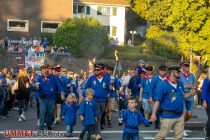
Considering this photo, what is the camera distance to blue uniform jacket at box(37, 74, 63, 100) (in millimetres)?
15562

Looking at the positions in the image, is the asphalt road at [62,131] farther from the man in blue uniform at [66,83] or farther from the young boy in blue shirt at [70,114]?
the man in blue uniform at [66,83]

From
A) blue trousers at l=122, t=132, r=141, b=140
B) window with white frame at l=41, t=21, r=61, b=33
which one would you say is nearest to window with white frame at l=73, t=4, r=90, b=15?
window with white frame at l=41, t=21, r=61, b=33

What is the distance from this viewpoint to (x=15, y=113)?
21344 millimetres

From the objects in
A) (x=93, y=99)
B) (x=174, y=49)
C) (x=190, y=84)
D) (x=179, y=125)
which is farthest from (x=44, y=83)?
(x=174, y=49)

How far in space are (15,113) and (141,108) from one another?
5.41 metres

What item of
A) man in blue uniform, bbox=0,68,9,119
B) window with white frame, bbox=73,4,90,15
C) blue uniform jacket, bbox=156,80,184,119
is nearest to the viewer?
blue uniform jacket, bbox=156,80,184,119

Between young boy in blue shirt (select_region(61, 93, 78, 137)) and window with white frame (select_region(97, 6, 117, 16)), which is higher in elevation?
window with white frame (select_region(97, 6, 117, 16))

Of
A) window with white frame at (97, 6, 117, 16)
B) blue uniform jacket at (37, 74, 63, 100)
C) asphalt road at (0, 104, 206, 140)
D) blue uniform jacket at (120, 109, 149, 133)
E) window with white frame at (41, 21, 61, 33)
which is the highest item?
window with white frame at (97, 6, 117, 16)

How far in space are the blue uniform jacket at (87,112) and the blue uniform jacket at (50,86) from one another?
192cm

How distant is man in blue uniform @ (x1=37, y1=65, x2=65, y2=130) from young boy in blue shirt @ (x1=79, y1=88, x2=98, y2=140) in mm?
1930

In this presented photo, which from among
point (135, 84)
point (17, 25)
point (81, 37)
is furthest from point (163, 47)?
point (135, 84)

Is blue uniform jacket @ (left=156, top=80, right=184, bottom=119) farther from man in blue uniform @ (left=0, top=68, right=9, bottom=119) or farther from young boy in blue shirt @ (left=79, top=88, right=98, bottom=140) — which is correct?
man in blue uniform @ (left=0, top=68, right=9, bottom=119)

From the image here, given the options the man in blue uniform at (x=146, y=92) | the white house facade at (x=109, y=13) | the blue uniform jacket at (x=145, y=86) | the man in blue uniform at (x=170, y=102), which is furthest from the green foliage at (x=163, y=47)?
the man in blue uniform at (x=170, y=102)

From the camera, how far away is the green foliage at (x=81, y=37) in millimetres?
45938
